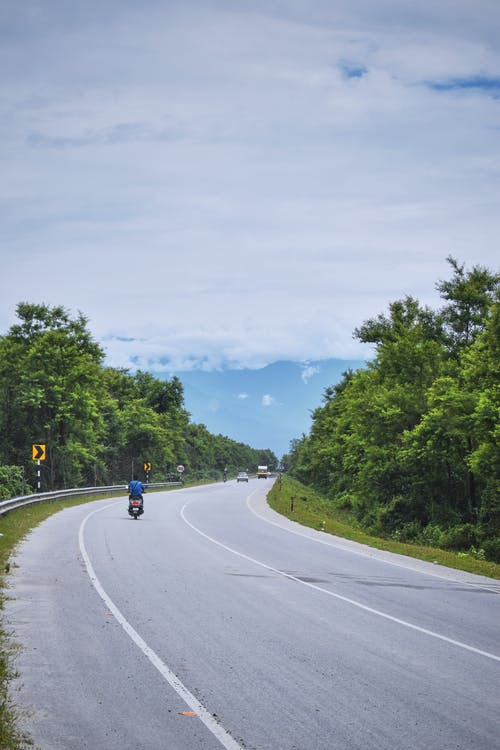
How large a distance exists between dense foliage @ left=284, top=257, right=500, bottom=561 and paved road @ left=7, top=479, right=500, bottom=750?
60.7ft

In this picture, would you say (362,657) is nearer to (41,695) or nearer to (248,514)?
(41,695)

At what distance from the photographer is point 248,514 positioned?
3450 cm

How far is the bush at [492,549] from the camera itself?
103ft

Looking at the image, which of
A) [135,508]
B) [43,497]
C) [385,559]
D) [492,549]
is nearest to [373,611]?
[385,559]

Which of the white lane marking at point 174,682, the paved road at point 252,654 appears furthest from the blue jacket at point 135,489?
the white lane marking at point 174,682

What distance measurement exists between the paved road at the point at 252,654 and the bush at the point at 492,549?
1547 centimetres

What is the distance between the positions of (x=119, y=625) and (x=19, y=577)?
4598 mm

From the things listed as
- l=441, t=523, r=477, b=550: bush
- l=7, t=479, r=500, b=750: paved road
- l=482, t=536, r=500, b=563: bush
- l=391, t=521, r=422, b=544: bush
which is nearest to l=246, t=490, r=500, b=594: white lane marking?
l=7, t=479, r=500, b=750: paved road

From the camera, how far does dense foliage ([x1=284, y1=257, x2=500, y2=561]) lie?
34.1 meters

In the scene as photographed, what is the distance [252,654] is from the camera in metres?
8.55

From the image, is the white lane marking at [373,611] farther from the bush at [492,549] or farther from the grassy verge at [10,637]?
the bush at [492,549]

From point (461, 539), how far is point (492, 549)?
3.11m

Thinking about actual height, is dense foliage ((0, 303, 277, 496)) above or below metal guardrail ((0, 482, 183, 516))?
above

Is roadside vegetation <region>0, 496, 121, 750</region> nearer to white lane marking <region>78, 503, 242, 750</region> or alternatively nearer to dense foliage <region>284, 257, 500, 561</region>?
white lane marking <region>78, 503, 242, 750</region>
